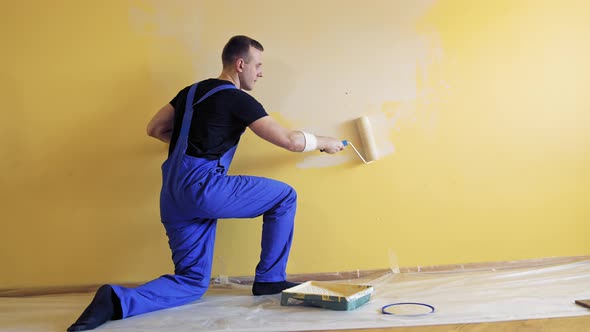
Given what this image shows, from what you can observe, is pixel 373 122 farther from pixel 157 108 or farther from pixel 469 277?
pixel 157 108

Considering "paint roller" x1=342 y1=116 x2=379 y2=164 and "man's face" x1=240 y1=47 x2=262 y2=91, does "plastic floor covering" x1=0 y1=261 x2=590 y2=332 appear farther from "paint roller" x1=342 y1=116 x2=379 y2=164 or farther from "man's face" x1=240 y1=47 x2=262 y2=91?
"man's face" x1=240 y1=47 x2=262 y2=91

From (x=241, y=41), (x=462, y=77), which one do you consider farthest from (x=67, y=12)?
(x=462, y=77)

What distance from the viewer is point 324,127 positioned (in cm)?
224

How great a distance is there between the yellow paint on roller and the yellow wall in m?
0.06

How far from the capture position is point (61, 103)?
7.34 feet

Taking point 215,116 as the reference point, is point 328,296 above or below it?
below

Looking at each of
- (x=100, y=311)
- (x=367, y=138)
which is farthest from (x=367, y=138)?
(x=100, y=311)

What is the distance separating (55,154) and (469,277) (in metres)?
1.91

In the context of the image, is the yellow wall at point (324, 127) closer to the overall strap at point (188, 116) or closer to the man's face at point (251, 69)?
the man's face at point (251, 69)

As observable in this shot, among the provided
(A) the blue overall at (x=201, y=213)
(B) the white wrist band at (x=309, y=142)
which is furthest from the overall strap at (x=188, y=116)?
(B) the white wrist band at (x=309, y=142)

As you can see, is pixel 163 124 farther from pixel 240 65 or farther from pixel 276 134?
pixel 276 134

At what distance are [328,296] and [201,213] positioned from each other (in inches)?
22.2

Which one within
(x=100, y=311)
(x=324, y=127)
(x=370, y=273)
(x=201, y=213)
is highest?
(x=324, y=127)

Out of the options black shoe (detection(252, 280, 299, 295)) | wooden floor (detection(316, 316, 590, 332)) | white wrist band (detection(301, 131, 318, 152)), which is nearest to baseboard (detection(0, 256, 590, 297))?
black shoe (detection(252, 280, 299, 295))
